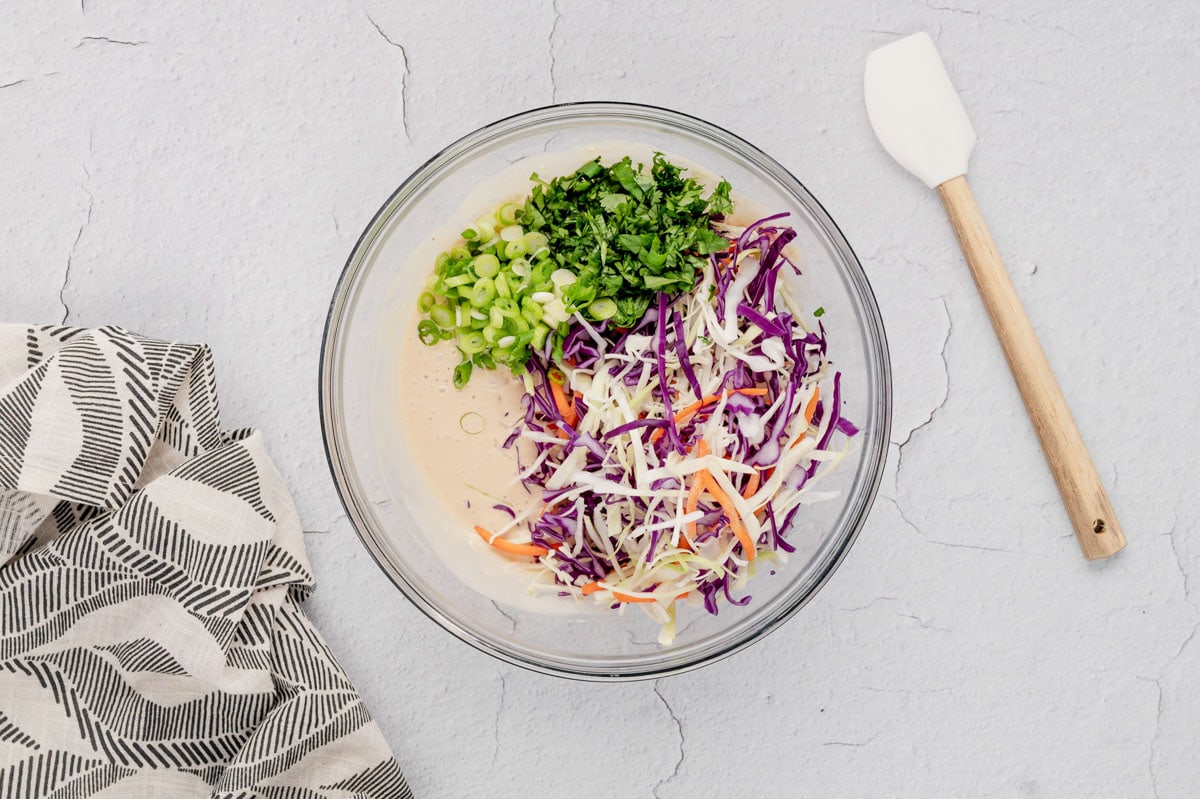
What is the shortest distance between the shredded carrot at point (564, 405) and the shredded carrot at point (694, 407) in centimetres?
14

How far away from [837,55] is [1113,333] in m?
0.76

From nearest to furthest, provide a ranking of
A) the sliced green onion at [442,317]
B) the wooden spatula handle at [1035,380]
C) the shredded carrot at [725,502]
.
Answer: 1. the shredded carrot at [725,502]
2. the sliced green onion at [442,317]
3. the wooden spatula handle at [1035,380]

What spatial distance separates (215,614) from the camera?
4.75 ft

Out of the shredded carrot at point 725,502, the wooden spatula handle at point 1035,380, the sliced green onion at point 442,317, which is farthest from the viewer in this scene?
the wooden spatula handle at point 1035,380

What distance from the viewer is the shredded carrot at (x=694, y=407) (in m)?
1.35

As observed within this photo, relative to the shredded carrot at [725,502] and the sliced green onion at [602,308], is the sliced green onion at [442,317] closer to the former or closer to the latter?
the sliced green onion at [602,308]

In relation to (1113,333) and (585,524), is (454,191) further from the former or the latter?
(1113,333)

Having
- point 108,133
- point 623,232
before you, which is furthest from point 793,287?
point 108,133

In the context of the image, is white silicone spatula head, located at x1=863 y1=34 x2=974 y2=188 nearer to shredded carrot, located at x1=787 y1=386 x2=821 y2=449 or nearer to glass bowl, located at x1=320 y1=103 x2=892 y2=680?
glass bowl, located at x1=320 y1=103 x2=892 y2=680

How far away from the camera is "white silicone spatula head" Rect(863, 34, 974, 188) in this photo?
1507mm

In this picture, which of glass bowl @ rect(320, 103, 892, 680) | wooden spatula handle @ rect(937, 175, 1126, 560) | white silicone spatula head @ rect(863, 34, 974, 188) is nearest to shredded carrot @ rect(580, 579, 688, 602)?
glass bowl @ rect(320, 103, 892, 680)

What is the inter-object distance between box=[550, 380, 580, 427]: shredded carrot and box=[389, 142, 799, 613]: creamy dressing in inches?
2.7

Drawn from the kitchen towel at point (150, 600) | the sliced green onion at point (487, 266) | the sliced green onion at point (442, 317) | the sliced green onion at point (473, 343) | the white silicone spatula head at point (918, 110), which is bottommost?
the kitchen towel at point (150, 600)

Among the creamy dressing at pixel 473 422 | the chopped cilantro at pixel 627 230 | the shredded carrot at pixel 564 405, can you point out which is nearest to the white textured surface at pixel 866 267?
the creamy dressing at pixel 473 422
